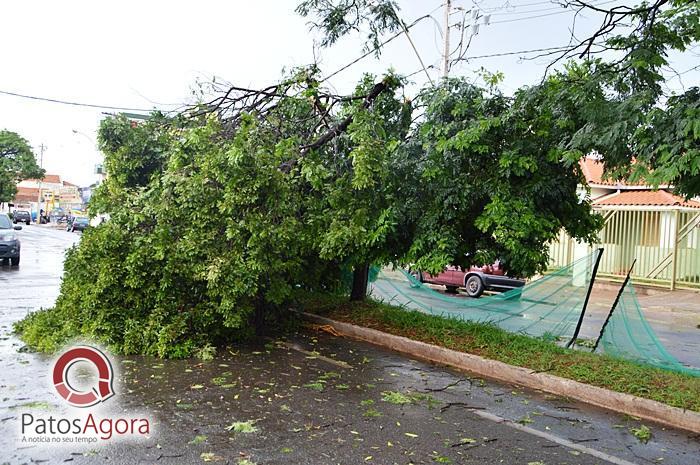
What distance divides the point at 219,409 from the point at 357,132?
15.9 ft

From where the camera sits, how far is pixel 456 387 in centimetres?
680

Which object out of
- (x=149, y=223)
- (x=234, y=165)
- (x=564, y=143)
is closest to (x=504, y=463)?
(x=564, y=143)

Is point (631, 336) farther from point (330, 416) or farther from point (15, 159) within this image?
point (15, 159)

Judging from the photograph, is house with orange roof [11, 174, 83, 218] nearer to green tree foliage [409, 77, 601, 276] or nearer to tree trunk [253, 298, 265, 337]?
tree trunk [253, 298, 265, 337]

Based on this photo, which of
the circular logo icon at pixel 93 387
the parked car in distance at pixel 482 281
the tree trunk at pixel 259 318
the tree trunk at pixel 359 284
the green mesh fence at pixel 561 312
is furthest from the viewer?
the parked car in distance at pixel 482 281

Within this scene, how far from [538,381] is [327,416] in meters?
2.92

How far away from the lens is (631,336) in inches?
309

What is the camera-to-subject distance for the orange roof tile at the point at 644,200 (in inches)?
726

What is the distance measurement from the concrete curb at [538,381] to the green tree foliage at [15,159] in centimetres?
5686

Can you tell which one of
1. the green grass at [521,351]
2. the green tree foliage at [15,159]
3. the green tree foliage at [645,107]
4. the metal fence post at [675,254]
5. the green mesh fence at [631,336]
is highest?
the green tree foliage at [15,159]

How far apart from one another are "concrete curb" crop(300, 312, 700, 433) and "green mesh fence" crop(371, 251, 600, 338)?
5.61ft

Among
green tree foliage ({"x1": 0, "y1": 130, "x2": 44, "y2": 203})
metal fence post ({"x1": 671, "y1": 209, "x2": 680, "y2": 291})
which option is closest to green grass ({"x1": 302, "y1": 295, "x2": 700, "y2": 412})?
metal fence post ({"x1": 671, "y1": 209, "x2": 680, "y2": 291})

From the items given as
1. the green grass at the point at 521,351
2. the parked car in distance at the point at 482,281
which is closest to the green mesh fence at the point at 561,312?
the green grass at the point at 521,351

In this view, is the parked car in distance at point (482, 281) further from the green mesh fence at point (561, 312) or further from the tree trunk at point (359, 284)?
the green mesh fence at point (561, 312)
